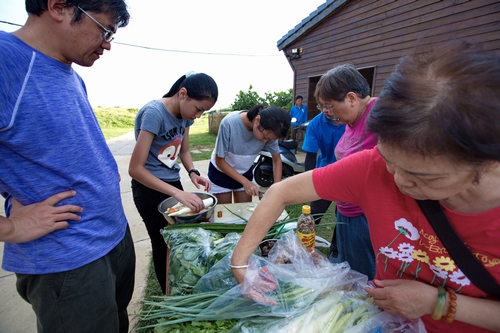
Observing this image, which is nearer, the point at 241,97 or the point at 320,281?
the point at 320,281

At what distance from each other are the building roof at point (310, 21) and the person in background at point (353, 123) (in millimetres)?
6517

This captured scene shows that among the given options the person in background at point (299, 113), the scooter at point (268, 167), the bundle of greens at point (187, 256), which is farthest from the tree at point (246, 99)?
the bundle of greens at point (187, 256)

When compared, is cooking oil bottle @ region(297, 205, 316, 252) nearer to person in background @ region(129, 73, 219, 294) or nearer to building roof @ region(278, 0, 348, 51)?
person in background @ region(129, 73, 219, 294)

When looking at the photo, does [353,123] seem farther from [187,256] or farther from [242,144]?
[187,256]

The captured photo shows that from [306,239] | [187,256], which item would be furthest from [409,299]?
[187,256]

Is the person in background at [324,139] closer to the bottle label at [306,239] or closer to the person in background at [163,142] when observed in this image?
the person in background at [163,142]

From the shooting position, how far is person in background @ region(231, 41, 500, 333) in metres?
0.55

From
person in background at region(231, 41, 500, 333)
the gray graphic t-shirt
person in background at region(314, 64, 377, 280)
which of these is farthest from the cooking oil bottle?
the gray graphic t-shirt

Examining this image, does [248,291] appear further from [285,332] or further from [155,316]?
Result: [155,316]

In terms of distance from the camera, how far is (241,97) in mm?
14547

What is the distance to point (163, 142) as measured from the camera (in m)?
1.98

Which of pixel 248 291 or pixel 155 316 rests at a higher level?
pixel 248 291

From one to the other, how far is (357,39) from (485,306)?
7494mm

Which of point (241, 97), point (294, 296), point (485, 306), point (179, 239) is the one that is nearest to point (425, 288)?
point (485, 306)
